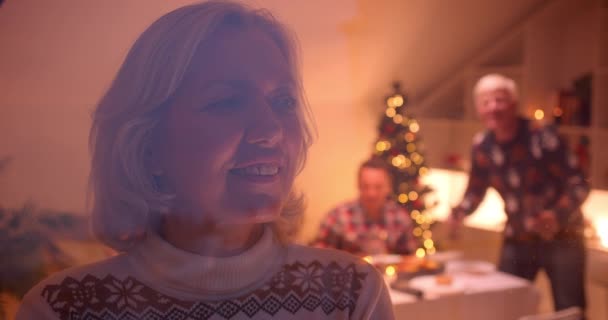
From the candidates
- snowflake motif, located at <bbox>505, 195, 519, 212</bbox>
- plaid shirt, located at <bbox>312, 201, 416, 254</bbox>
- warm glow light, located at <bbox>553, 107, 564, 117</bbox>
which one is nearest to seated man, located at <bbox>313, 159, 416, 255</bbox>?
plaid shirt, located at <bbox>312, 201, 416, 254</bbox>

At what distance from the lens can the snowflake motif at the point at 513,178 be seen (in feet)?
2.05

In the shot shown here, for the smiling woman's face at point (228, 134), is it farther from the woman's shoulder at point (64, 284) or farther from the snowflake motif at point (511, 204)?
the snowflake motif at point (511, 204)

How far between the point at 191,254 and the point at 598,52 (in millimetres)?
721

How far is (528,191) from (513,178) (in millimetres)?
21

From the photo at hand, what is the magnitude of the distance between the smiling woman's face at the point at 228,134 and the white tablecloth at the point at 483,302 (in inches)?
7.9

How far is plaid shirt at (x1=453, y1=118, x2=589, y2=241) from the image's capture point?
0.61 meters

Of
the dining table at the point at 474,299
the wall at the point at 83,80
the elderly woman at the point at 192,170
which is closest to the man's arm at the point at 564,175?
the dining table at the point at 474,299

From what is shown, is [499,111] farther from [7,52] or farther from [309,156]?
[7,52]

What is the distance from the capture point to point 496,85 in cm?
61

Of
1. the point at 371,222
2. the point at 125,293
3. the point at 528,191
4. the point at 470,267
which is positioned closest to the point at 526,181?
the point at 528,191

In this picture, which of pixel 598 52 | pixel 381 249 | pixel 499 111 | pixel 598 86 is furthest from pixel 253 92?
pixel 598 86

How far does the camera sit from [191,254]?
13.2 inches

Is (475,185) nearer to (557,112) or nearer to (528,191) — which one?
(528,191)

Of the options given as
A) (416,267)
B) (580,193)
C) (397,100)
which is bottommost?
(416,267)
